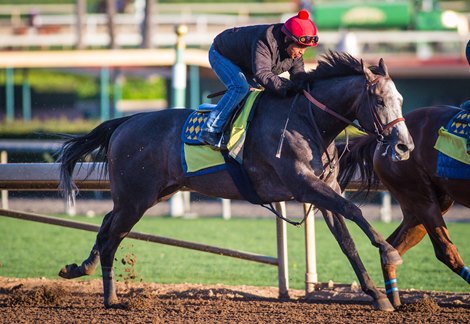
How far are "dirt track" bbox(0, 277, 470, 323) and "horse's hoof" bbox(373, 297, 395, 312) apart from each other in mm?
44

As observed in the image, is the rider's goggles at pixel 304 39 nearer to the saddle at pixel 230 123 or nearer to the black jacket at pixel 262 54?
the black jacket at pixel 262 54

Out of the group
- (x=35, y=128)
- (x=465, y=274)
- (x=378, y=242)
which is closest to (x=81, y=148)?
(x=378, y=242)

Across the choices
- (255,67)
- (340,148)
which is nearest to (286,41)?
(255,67)

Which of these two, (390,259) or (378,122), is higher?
(378,122)

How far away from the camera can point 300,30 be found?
6.37m

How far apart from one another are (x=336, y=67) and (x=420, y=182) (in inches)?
52.4

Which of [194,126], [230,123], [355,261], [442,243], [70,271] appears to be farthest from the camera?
[70,271]

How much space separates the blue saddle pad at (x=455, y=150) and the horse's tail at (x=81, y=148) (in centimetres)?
277

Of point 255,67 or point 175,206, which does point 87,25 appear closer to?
point 175,206

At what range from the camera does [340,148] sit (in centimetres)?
712

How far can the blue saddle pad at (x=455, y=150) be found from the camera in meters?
6.77

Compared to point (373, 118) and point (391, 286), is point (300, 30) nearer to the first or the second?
point (373, 118)

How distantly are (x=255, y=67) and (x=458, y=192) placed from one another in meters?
1.99

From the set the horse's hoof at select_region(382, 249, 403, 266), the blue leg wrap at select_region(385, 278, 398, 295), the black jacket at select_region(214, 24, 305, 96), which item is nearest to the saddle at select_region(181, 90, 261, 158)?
the black jacket at select_region(214, 24, 305, 96)
